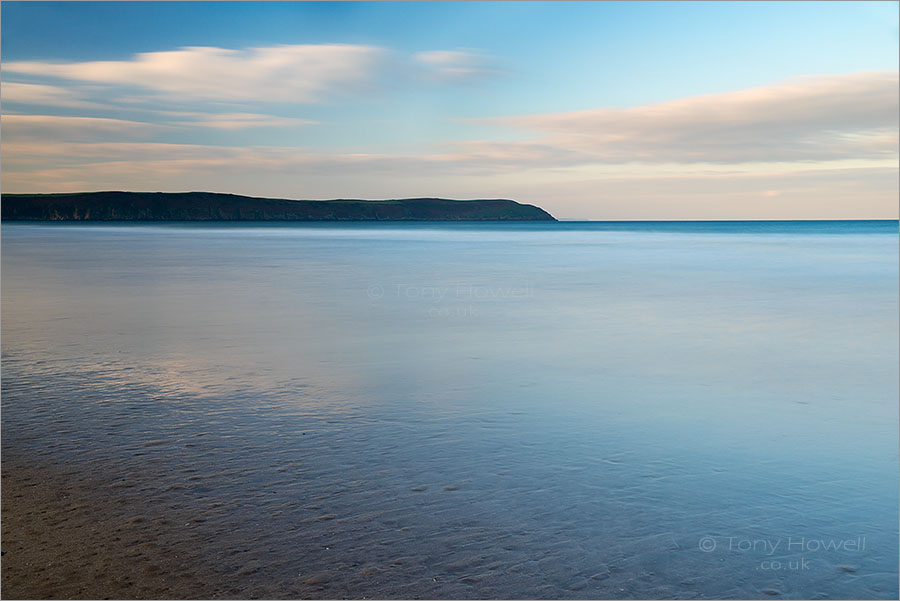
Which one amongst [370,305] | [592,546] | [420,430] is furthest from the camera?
[370,305]

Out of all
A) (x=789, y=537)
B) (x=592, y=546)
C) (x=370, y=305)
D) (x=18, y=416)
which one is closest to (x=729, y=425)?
(x=789, y=537)

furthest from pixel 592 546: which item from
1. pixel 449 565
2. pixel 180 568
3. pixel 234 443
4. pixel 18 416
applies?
pixel 18 416

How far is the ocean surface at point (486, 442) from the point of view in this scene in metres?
4.09

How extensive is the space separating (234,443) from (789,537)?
3909 mm

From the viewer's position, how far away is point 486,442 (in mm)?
6156

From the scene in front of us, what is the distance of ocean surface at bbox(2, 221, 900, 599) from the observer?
13.4 ft

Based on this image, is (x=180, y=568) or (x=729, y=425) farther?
(x=729, y=425)

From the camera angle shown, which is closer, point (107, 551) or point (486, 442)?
point (107, 551)

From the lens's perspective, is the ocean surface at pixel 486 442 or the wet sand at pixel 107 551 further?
the ocean surface at pixel 486 442

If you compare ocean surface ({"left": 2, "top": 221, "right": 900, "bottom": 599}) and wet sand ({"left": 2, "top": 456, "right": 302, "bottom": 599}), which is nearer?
wet sand ({"left": 2, "top": 456, "right": 302, "bottom": 599})

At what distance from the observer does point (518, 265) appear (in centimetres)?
3192

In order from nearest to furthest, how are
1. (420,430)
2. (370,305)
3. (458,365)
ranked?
1. (420,430)
2. (458,365)
3. (370,305)

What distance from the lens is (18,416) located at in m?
6.49

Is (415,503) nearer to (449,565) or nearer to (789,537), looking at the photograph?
(449,565)
